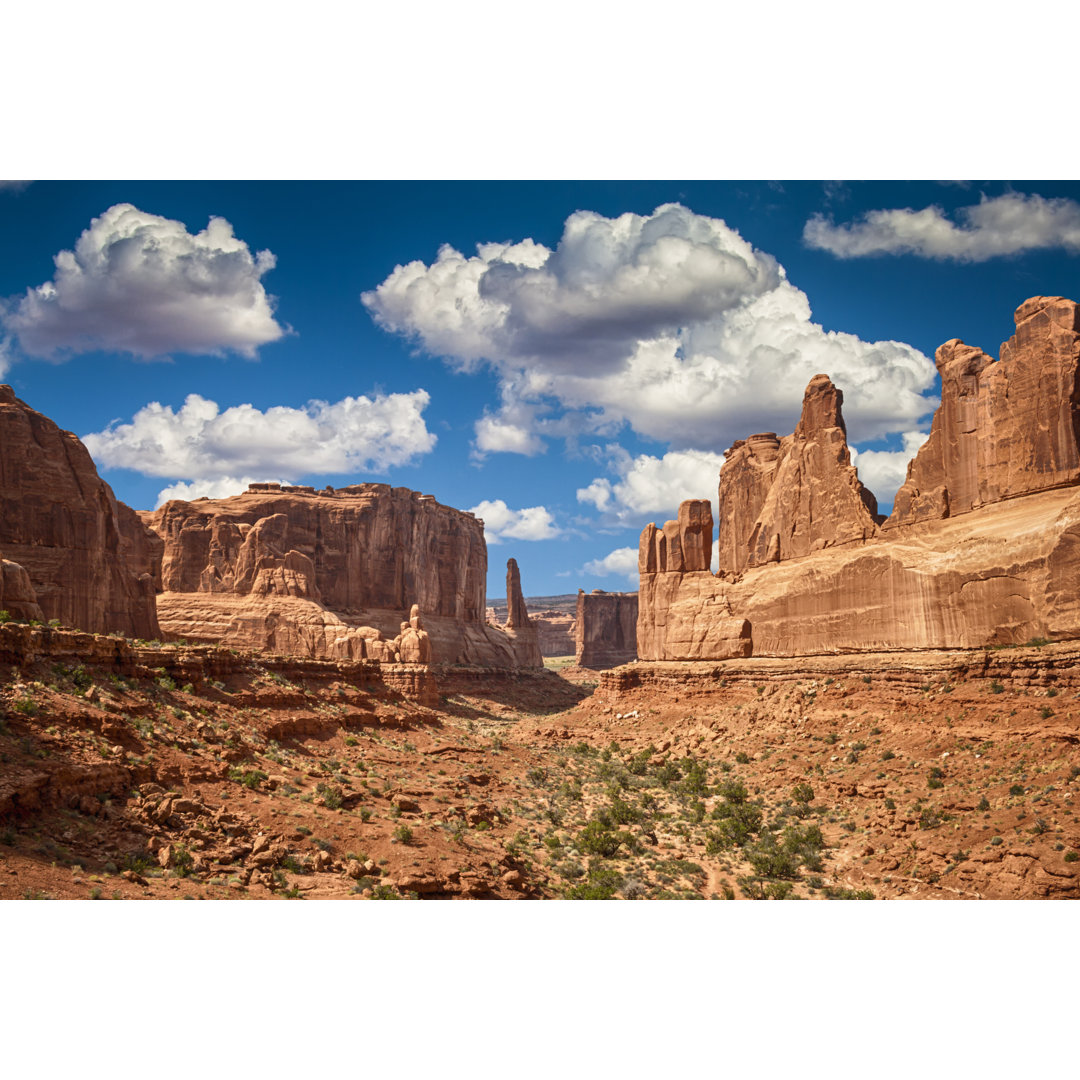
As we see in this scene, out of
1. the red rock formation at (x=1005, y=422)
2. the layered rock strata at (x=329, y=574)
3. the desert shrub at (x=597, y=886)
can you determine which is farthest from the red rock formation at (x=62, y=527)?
the red rock formation at (x=1005, y=422)

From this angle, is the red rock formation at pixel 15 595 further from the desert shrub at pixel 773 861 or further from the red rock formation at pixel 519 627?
the red rock formation at pixel 519 627

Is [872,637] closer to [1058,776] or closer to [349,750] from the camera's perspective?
[1058,776]

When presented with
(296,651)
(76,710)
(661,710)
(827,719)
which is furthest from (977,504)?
(296,651)

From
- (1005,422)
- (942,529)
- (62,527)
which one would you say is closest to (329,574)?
(62,527)

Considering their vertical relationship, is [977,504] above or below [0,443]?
below

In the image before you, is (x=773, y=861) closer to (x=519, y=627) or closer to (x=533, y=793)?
(x=533, y=793)

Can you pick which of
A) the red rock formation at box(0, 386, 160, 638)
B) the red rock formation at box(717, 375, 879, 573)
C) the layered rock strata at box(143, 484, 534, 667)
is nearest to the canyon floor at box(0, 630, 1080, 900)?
the red rock formation at box(717, 375, 879, 573)

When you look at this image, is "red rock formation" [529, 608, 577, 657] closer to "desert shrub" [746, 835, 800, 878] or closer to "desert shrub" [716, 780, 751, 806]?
"desert shrub" [716, 780, 751, 806]
